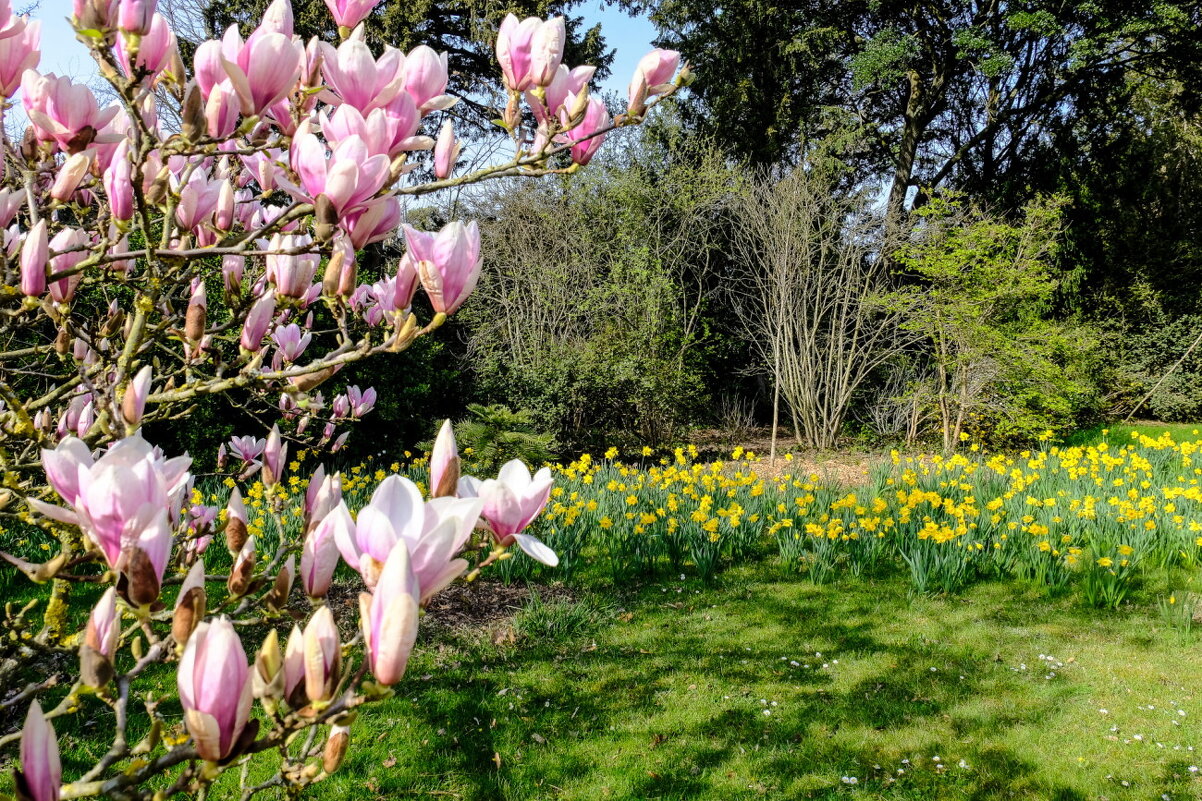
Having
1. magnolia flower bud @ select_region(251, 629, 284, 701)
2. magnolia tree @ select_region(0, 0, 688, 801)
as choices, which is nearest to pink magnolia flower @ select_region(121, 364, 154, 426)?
magnolia tree @ select_region(0, 0, 688, 801)

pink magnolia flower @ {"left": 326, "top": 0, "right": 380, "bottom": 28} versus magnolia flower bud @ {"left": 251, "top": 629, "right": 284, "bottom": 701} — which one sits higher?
pink magnolia flower @ {"left": 326, "top": 0, "right": 380, "bottom": 28}

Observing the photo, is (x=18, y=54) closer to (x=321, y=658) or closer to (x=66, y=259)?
(x=66, y=259)

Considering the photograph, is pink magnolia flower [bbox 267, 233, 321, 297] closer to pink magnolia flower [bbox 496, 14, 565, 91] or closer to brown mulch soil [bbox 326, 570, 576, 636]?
pink magnolia flower [bbox 496, 14, 565, 91]

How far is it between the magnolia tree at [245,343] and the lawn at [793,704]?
179cm

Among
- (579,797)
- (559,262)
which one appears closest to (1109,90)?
(559,262)

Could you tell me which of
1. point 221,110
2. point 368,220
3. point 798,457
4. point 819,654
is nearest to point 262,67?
point 221,110

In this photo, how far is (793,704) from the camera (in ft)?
10.3

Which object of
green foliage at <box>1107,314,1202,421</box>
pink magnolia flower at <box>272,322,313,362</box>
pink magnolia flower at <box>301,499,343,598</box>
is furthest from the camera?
green foliage at <box>1107,314,1202,421</box>

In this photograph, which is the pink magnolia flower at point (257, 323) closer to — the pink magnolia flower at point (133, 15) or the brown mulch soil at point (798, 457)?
the pink magnolia flower at point (133, 15)

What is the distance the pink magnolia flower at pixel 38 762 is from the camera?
2.04ft

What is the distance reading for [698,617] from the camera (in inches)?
159

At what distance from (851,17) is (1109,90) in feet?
15.5

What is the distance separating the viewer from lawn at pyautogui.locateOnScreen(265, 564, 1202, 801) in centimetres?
261

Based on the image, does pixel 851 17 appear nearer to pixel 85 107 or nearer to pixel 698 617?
pixel 698 617
